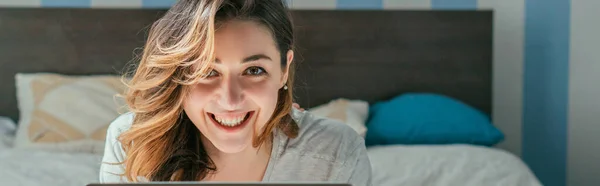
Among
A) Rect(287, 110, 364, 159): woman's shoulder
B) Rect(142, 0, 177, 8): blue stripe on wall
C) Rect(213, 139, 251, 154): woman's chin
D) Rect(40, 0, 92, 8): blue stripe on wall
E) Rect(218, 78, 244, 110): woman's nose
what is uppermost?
Rect(218, 78, 244, 110): woman's nose

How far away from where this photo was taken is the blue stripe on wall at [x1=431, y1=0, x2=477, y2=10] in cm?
399

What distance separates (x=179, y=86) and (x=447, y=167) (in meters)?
1.59

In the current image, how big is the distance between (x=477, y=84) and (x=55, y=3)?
195 centimetres

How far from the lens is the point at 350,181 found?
1759 mm

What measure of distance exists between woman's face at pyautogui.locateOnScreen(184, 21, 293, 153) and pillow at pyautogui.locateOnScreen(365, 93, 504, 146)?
76.3 inches

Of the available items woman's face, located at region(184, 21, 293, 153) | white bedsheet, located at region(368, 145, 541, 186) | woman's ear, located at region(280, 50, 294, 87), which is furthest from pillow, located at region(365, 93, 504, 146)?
woman's face, located at region(184, 21, 293, 153)

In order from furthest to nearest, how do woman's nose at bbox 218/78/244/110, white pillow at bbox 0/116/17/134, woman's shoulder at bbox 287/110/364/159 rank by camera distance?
white pillow at bbox 0/116/17/134, woman's shoulder at bbox 287/110/364/159, woman's nose at bbox 218/78/244/110

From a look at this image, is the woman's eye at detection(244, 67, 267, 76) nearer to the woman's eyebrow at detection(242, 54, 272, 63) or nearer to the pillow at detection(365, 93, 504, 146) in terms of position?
the woman's eyebrow at detection(242, 54, 272, 63)

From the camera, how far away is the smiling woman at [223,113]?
1.53m

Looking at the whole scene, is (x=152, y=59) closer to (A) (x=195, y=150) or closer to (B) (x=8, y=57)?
(A) (x=195, y=150)

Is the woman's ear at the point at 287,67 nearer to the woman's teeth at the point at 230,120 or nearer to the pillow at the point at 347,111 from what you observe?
the woman's teeth at the point at 230,120

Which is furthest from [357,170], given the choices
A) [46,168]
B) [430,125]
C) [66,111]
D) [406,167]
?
[66,111]

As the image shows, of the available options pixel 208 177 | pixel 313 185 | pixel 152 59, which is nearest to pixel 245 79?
pixel 152 59

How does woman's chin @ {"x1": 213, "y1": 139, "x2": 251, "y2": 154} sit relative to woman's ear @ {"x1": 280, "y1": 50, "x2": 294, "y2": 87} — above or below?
below
